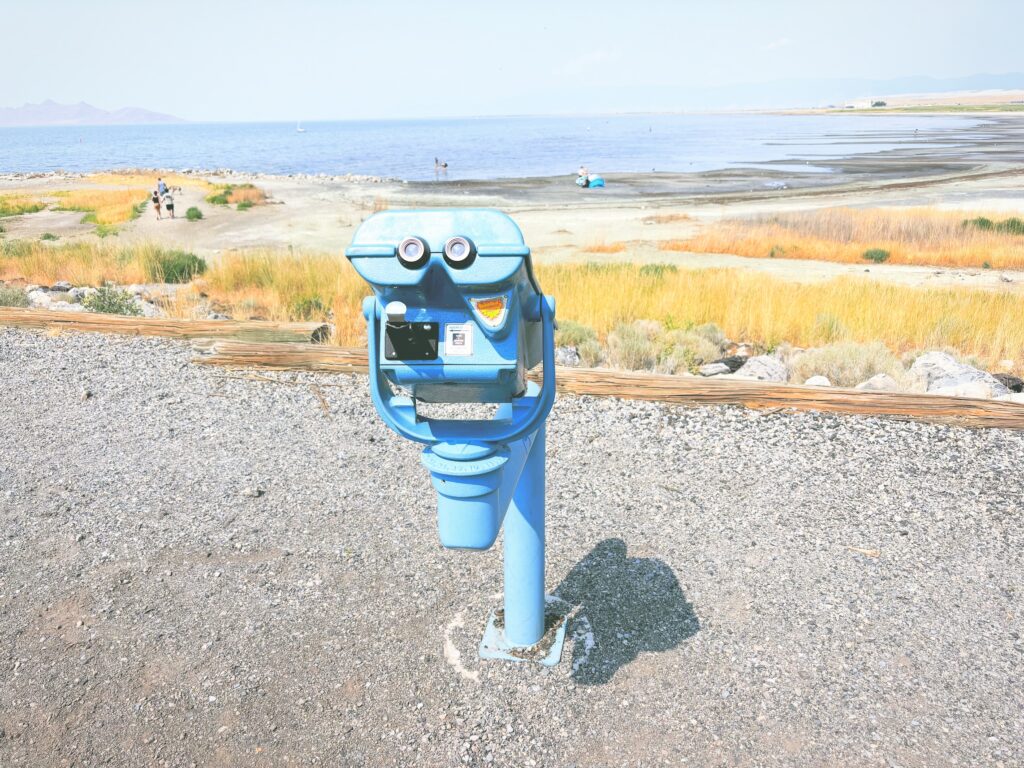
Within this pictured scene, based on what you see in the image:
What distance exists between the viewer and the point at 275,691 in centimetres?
287

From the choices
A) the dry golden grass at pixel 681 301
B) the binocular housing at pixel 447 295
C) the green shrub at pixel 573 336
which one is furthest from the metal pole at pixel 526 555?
the dry golden grass at pixel 681 301

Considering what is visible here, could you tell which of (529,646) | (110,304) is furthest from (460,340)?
(110,304)

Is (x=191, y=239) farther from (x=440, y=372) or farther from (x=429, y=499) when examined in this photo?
(x=440, y=372)

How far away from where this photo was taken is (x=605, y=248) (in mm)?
16422

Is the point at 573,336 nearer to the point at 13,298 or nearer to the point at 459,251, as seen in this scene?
the point at 459,251

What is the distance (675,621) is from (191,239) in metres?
19.1

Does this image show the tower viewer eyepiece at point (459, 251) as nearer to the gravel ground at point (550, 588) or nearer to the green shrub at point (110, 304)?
the gravel ground at point (550, 588)

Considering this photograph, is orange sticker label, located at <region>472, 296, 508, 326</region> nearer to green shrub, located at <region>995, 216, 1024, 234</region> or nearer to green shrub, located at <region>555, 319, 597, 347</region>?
green shrub, located at <region>555, 319, 597, 347</region>

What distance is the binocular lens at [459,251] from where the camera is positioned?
6.23 ft

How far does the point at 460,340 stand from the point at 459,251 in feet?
0.84

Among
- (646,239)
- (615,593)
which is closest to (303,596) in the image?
(615,593)

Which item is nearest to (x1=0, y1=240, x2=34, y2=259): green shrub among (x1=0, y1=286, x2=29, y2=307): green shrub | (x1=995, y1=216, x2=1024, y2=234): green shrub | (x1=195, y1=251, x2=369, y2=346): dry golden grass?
(x1=195, y1=251, x2=369, y2=346): dry golden grass

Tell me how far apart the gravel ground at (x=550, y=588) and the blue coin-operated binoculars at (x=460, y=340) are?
973mm

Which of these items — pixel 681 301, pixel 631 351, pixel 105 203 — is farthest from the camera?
pixel 105 203
